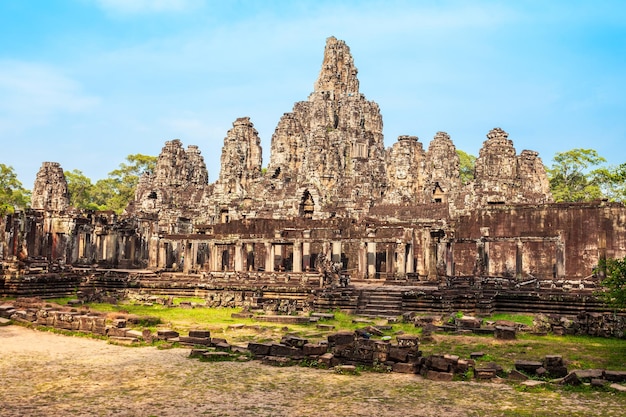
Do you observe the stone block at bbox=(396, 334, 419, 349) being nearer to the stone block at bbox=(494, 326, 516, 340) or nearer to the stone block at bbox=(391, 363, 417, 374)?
the stone block at bbox=(391, 363, 417, 374)

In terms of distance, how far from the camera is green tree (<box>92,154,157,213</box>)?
8138 centimetres

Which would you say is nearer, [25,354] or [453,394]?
[453,394]

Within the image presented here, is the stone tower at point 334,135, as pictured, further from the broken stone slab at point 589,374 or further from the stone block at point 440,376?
the broken stone slab at point 589,374

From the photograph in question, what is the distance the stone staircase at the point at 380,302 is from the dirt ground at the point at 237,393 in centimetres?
1072

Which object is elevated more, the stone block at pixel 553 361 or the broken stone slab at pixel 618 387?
the stone block at pixel 553 361

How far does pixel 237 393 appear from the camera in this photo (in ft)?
36.6

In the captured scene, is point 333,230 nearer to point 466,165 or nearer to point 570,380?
point 570,380

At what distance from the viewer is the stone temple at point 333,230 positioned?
27641mm

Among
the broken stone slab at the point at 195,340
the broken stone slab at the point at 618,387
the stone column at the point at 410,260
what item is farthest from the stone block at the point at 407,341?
the stone column at the point at 410,260

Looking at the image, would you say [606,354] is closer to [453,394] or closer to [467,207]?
[453,394]

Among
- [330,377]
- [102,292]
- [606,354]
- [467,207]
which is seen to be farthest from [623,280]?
[467,207]

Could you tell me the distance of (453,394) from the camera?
11281mm

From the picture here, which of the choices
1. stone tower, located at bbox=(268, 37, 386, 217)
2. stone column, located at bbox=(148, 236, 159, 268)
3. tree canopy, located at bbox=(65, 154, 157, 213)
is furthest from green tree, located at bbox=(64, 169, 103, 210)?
stone column, located at bbox=(148, 236, 159, 268)

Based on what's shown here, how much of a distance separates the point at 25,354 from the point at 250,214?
114 feet
